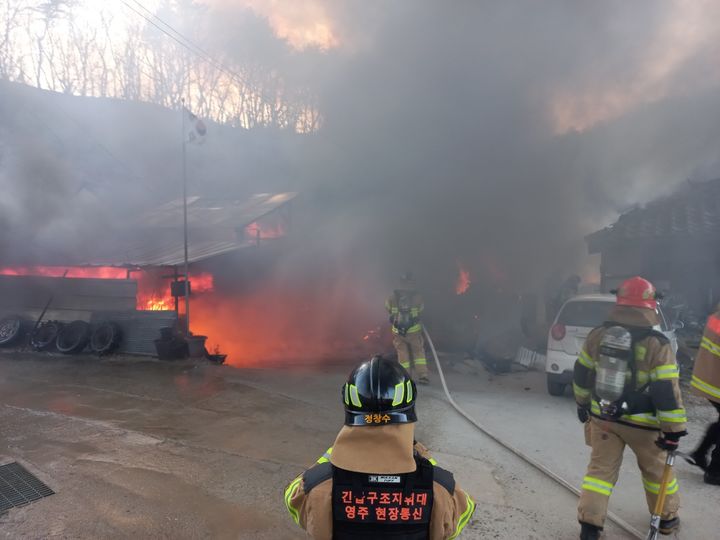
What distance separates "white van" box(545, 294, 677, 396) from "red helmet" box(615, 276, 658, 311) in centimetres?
279

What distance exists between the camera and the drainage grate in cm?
335

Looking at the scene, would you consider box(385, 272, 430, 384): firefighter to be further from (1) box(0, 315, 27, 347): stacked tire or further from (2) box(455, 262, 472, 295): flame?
(1) box(0, 315, 27, 347): stacked tire

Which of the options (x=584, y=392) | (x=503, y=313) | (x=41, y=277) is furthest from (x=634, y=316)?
(x=41, y=277)

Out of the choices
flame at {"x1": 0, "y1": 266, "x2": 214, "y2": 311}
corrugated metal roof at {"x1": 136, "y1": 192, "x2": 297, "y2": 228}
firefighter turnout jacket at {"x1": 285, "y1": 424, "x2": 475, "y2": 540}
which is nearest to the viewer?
firefighter turnout jacket at {"x1": 285, "y1": 424, "x2": 475, "y2": 540}

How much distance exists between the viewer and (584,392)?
3045mm

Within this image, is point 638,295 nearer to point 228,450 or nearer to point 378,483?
point 378,483

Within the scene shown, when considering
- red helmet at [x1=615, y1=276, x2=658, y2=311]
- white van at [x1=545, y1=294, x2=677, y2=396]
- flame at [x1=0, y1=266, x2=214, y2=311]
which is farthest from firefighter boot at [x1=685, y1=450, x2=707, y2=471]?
flame at [x1=0, y1=266, x2=214, y2=311]

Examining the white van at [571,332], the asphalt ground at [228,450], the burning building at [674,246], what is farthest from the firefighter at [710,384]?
the burning building at [674,246]

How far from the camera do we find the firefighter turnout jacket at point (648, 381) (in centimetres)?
265

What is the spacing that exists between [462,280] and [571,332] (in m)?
6.77

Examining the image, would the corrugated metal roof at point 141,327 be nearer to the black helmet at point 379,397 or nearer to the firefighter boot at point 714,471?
the firefighter boot at point 714,471

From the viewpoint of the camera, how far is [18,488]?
3.55 meters

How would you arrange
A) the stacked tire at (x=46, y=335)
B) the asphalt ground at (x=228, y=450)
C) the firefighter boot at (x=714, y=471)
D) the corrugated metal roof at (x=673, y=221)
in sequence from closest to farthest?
the asphalt ground at (x=228, y=450), the firefighter boot at (x=714, y=471), the corrugated metal roof at (x=673, y=221), the stacked tire at (x=46, y=335)

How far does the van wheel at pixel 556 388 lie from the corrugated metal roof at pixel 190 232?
632cm
